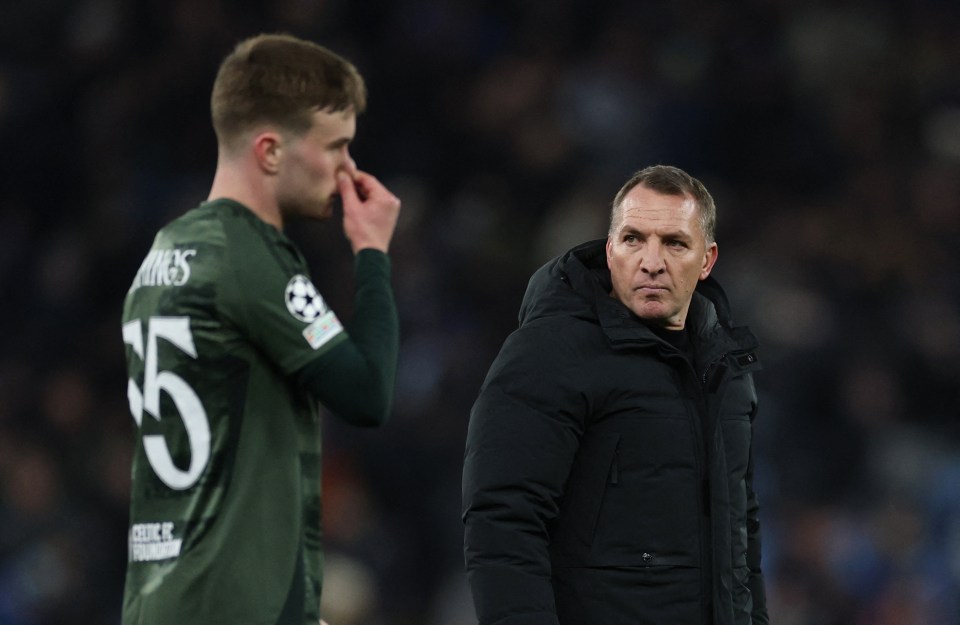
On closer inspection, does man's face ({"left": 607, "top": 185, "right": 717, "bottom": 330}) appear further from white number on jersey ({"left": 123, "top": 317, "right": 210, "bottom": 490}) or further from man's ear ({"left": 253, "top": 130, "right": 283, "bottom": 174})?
white number on jersey ({"left": 123, "top": 317, "right": 210, "bottom": 490})

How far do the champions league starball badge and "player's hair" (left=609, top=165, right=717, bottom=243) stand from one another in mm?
875

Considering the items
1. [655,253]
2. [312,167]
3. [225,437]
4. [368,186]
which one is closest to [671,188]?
[655,253]

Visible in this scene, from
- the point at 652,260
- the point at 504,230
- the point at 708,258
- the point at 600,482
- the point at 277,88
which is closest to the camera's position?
the point at 277,88

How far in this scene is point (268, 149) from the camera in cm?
259

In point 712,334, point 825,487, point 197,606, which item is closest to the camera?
point 197,606

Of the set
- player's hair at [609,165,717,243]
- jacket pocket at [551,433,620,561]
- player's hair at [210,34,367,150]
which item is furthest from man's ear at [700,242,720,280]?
player's hair at [210,34,367,150]

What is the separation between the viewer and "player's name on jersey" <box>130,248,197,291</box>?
2508mm

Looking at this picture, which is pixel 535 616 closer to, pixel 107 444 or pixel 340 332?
pixel 340 332

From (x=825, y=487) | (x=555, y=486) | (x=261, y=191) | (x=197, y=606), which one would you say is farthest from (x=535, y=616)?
(x=825, y=487)

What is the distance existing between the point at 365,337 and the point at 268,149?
37cm

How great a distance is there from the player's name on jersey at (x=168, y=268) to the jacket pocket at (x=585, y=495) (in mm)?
909

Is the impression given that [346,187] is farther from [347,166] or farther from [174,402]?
[174,402]

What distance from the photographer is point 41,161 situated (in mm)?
8562

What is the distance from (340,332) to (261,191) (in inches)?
11.7
